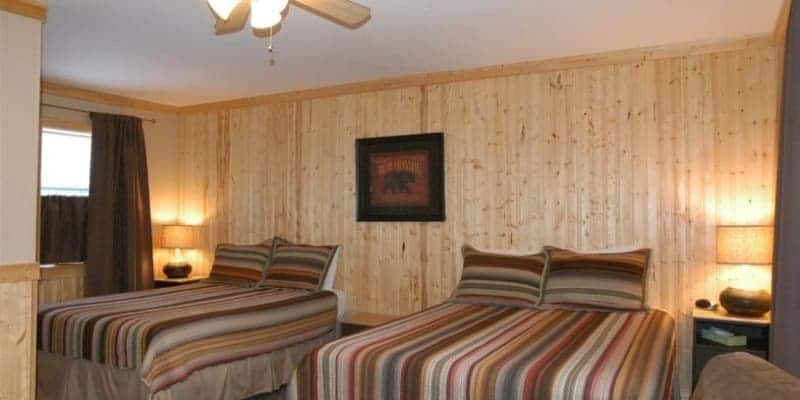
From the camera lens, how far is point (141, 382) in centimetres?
281

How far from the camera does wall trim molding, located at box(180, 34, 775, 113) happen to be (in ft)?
10.8

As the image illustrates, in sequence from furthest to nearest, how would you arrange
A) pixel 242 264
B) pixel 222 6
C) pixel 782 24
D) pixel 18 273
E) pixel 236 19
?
pixel 242 264
pixel 782 24
pixel 18 273
pixel 236 19
pixel 222 6

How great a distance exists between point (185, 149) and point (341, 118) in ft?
6.03

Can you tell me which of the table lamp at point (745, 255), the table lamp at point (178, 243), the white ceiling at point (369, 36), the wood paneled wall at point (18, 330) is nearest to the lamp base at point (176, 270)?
the table lamp at point (178, 243)

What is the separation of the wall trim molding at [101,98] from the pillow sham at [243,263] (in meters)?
1.63

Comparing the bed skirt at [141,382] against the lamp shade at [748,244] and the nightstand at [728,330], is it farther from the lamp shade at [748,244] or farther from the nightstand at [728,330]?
the lamp shade at [748,244]

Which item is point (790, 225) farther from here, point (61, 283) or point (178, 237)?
point (61, 283)

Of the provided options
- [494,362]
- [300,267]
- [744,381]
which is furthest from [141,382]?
[744,381]

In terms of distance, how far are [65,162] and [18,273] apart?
2.29 metres

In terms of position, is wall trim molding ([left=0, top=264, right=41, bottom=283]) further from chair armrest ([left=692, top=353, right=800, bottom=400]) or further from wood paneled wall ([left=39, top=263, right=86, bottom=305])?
chair armrest ([left=692, top=353, right=800, bottom=400])

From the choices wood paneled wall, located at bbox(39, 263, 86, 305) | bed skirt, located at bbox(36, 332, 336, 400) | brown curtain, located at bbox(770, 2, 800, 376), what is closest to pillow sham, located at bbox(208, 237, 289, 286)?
bed skirt, located at bbox(36, 332, 336, 400)

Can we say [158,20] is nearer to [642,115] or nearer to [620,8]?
[620,8]

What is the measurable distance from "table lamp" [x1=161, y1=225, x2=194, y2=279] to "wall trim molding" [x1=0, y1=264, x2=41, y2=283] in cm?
242

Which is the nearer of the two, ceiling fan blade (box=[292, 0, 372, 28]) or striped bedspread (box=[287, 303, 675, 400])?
striped bedspread (box=[287, 303, 675, 400])
